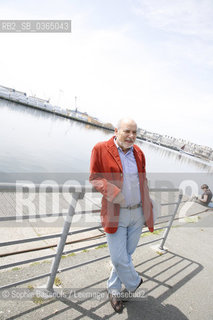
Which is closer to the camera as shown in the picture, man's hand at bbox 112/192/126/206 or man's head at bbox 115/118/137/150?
man's hand at bbox 112/192/126/206

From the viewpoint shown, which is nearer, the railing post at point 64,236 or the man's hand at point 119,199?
the man's hand at point 119,199

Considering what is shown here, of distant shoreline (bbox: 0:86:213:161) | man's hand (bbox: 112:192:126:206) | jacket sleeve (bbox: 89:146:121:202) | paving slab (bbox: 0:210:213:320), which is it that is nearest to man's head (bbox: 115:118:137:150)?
jacket sleeve (bbox: 89:146:121:202)

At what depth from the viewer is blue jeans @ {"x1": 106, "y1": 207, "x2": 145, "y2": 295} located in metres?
2.33

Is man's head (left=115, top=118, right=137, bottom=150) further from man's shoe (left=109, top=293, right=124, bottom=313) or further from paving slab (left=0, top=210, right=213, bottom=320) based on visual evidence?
man's shoe (left=109, top=293, right=124, bottom=313)

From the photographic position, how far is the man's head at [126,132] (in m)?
2.39

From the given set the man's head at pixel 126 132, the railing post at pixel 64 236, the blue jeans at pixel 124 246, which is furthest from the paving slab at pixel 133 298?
the man's head at pixel 126 132

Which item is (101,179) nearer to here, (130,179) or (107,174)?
(107,174)

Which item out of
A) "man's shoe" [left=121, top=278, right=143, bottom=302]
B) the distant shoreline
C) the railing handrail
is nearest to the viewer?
the railing handrail

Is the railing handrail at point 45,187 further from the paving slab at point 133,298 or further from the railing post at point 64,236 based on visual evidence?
the paving slab at point 133,298

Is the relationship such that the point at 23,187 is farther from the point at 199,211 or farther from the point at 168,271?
the point at 199,211

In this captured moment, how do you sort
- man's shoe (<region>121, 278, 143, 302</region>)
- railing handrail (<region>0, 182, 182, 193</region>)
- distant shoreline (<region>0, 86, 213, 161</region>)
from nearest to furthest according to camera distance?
railing handrail (<region>0, 182, 182, 193</region>) → man's shoe (<region>121, 278, 143, 302</region>) → distant shoreline (<region>0, 86, 213, 161</region>)

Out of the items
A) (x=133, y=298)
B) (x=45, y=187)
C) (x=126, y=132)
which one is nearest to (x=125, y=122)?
(x=126, y=132)

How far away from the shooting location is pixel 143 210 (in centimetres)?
251

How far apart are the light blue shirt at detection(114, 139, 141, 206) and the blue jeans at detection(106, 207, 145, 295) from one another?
0.14 metres
